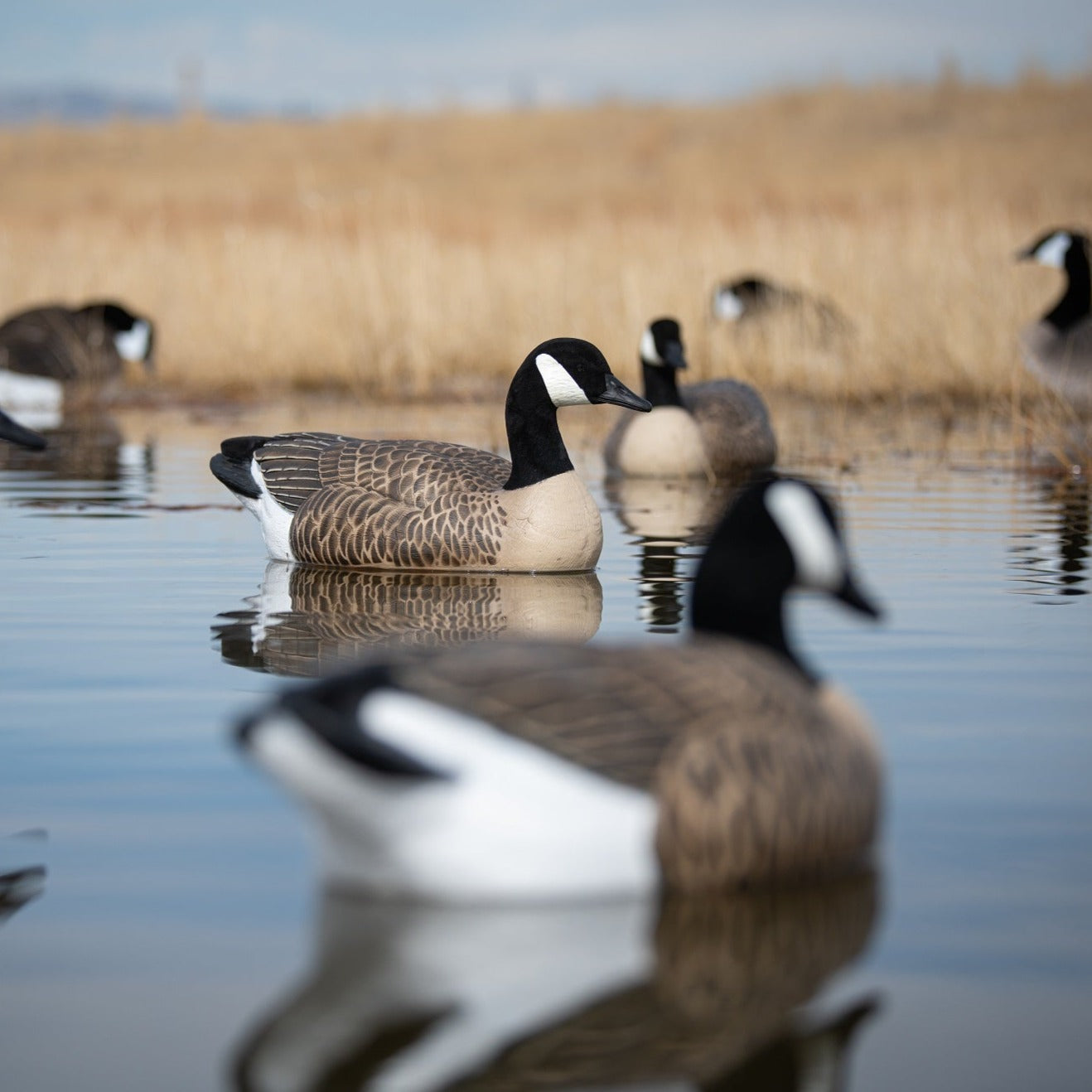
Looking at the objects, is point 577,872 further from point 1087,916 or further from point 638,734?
point 1087,916

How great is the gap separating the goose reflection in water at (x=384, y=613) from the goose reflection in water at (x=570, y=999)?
9.37 feet

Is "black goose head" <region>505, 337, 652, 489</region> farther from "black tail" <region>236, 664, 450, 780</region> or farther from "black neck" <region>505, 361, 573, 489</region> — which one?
"black tail" <region>236, 664, 450, 780</region>

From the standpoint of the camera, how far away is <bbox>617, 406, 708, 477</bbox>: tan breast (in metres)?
13.4

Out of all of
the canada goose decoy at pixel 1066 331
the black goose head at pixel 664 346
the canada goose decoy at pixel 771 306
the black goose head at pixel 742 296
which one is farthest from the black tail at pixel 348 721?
the black goose head at pixel 742 296

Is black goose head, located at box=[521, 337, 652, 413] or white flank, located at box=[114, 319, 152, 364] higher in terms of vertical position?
white flank, located at box=[114, 319, 152, 364]

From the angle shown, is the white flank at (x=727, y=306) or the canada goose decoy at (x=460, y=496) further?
the white flank at (x=727, y=306)

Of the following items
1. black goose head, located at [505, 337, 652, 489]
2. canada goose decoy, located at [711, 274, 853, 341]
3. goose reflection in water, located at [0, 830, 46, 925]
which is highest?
canada goose decoy, located at [711, 274, 853, 341]

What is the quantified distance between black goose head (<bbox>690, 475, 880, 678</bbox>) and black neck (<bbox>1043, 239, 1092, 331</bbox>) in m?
12.5

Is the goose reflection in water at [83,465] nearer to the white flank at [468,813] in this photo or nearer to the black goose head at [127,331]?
the black goose head at [127,331]

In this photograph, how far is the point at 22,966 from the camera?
12.9ft

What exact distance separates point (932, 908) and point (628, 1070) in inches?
43.5

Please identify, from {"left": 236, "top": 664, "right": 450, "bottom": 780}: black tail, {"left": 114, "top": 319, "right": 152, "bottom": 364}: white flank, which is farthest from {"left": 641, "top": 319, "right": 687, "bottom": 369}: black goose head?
{"left": 236, "top": 664, "right": 450, "bottom": 780}: black tail

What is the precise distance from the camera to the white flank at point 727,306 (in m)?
20.5

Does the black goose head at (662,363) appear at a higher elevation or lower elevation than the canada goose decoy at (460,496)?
higher
